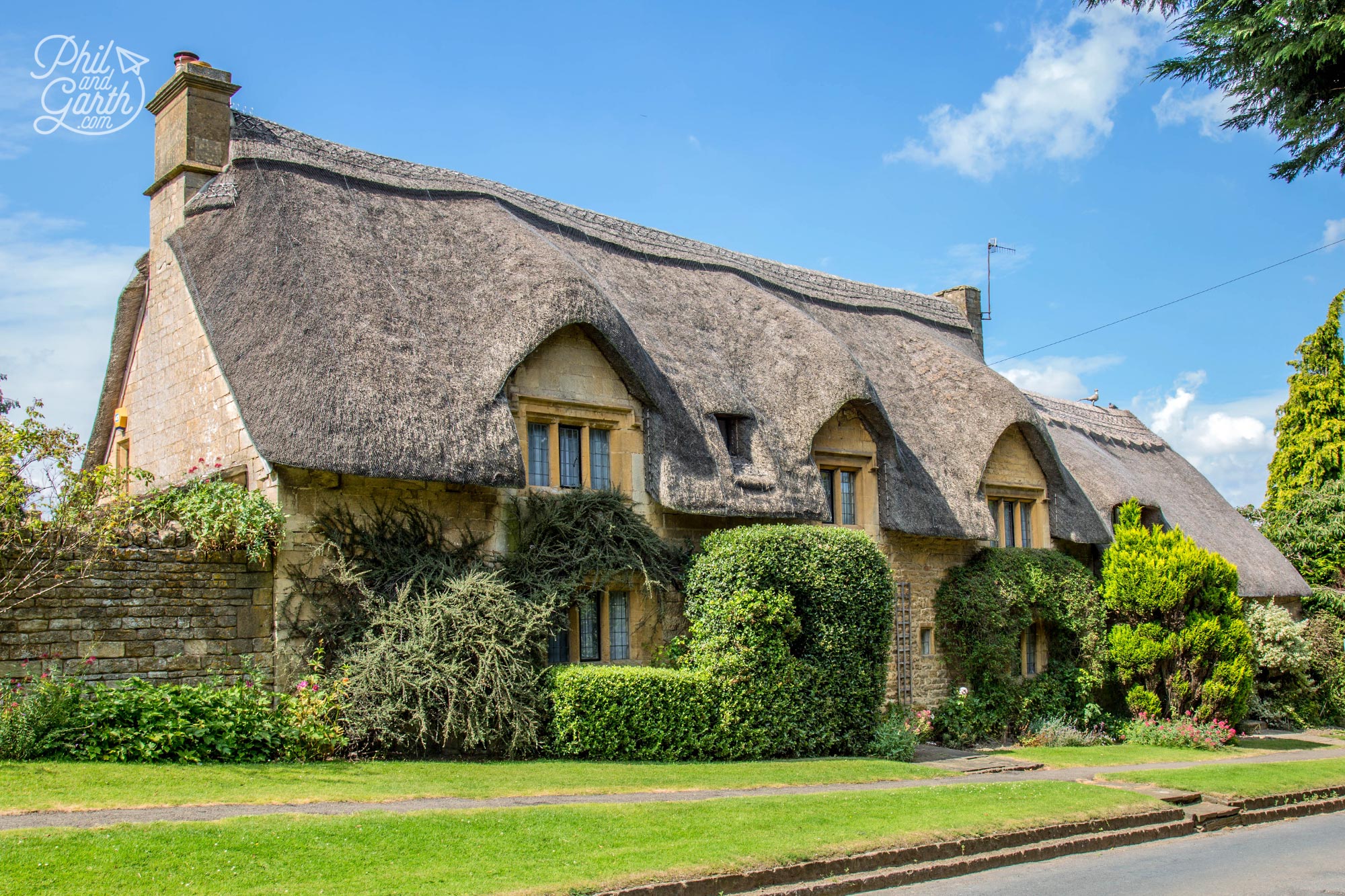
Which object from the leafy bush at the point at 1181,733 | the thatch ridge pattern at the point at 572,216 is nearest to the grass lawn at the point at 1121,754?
the leafy bush at the point at 1181,733

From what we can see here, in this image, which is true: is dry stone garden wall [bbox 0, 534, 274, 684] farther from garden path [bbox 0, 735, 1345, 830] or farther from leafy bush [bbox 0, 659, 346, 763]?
garden path [bbox 0, 735, 1345, 830]

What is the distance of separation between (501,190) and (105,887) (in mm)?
14258

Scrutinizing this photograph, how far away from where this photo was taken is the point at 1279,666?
2527cm

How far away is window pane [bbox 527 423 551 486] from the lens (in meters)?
15.7

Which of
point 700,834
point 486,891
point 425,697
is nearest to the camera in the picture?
point 486,891

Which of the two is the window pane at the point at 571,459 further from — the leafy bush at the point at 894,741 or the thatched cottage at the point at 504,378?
the leafy bush at the point at 894,741

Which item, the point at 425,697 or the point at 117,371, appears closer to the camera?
the point at 425,697

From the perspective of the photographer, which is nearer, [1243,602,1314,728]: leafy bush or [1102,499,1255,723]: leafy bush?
[1102,499,1255,723]: leafy bush

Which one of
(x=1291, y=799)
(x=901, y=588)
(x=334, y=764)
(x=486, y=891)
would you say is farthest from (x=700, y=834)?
(x=901, y=588)

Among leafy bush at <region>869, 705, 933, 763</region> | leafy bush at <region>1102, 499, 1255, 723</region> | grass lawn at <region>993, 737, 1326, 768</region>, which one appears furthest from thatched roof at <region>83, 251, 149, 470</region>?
leafy bush at <region>1102, 499, 1255, 723</region>

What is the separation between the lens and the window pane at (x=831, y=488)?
63.7 feet

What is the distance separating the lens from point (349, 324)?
14.0m

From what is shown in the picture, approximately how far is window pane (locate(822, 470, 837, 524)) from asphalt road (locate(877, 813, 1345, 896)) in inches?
319

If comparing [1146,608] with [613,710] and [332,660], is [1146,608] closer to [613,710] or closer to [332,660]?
[613,710]
